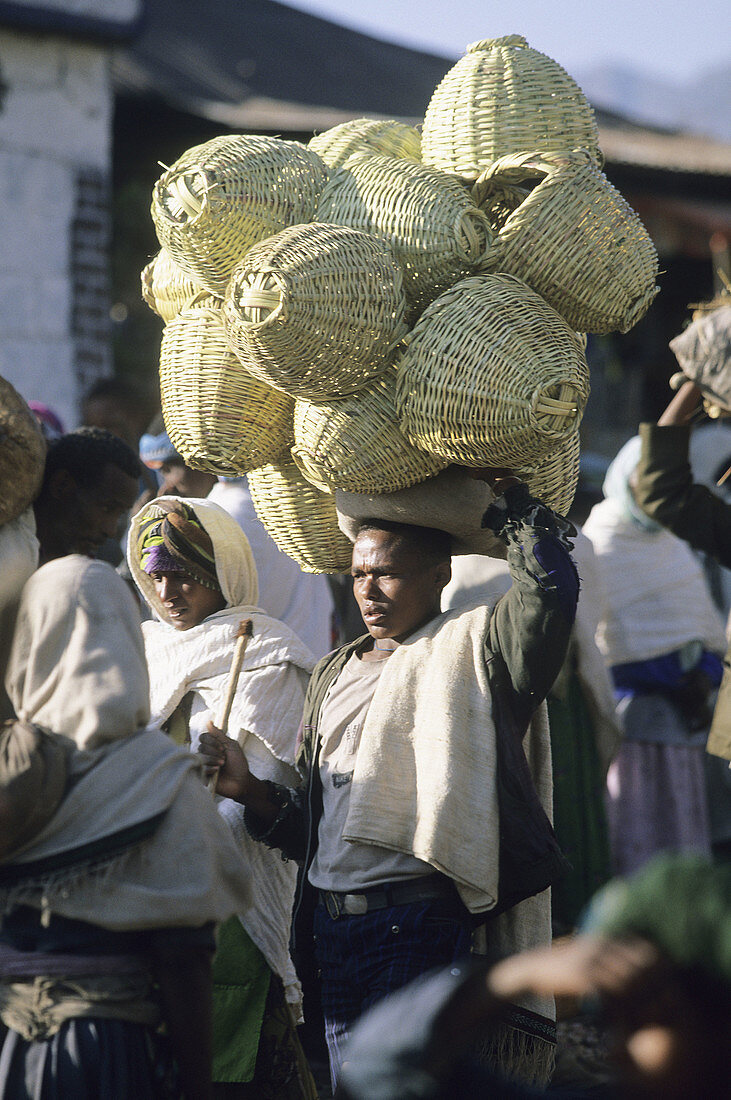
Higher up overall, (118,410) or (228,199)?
(228,199)

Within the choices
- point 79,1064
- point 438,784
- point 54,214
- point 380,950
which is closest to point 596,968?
point 79,1064

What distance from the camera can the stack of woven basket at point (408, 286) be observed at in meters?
2.42

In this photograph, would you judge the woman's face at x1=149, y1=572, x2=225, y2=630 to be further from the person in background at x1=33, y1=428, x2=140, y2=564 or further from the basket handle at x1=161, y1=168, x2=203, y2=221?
the basket handle at x1=161, y1=168, x2=203, y2=221

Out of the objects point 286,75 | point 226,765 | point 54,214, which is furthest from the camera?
point 286,75

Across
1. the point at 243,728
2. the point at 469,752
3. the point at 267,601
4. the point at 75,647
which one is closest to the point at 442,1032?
the point at 75,647

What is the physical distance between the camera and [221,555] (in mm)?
3422

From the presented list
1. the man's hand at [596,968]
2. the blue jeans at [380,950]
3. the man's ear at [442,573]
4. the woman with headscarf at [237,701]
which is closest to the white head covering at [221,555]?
the woman with headscarf at [237,701]

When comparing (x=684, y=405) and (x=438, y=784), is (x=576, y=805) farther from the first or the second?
(x=438, y=784)

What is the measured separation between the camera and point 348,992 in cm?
277

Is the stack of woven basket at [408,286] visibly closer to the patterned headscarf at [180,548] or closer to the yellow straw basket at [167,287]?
the yellow straw basket at [167,287]

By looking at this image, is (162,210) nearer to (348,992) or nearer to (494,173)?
(494,173)

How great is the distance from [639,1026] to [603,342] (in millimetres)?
10746

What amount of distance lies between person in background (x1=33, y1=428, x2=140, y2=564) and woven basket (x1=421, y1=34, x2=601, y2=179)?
40.7 inches

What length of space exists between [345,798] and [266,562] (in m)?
1.69
